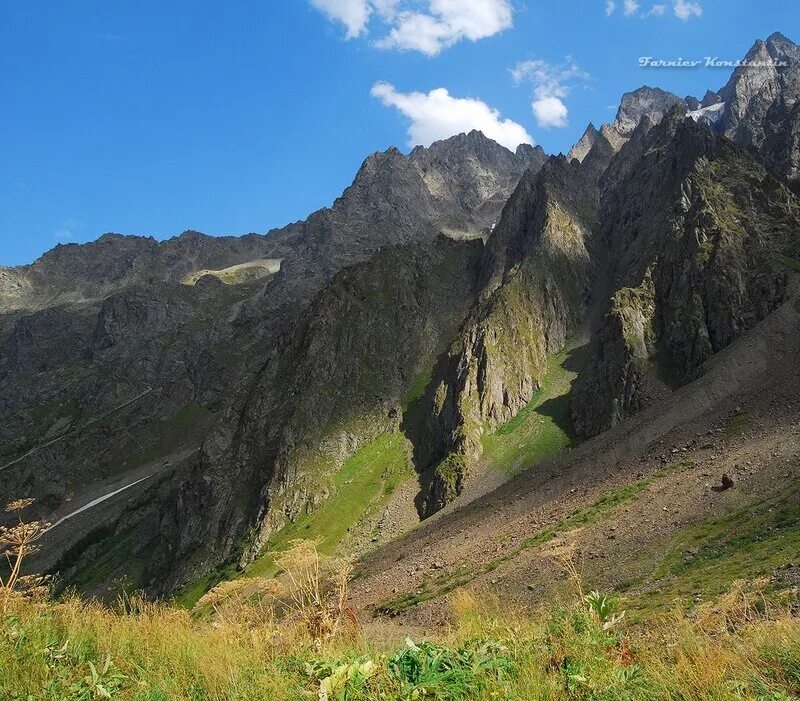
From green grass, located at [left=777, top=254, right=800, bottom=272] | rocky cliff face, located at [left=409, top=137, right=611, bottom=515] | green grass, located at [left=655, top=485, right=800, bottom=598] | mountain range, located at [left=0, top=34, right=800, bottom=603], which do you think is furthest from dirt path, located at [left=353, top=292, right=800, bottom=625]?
rocky cliff face, located at [left=409, top=137, right=611, bottom=515]

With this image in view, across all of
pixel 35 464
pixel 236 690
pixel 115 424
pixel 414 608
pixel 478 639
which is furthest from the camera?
pixel 115 424

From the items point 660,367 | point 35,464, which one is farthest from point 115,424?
point 660,367

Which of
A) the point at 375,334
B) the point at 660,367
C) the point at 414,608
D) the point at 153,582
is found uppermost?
the point at 375,334

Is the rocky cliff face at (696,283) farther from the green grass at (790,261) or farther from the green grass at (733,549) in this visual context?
the green grass at (733,549)

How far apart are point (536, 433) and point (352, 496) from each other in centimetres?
3401

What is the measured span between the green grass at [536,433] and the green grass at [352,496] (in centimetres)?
1722

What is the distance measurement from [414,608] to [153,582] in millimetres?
78244

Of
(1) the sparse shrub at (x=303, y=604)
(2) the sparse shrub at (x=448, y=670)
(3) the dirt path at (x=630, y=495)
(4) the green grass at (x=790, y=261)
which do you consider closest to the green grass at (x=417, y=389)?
(3) the dirt path at (x=630, y=495)

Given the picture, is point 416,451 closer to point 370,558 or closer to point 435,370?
point 435,370

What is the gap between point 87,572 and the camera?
121875 mm

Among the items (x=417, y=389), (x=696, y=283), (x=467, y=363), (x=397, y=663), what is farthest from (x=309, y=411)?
(x=397, y=663)

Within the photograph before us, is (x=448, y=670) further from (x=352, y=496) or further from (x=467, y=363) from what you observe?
(x=467, y=363)

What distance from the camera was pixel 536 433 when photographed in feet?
303

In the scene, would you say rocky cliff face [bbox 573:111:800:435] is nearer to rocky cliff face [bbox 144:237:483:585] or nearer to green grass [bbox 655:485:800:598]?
rocky cliff face [bbox 144:237:483:585]
